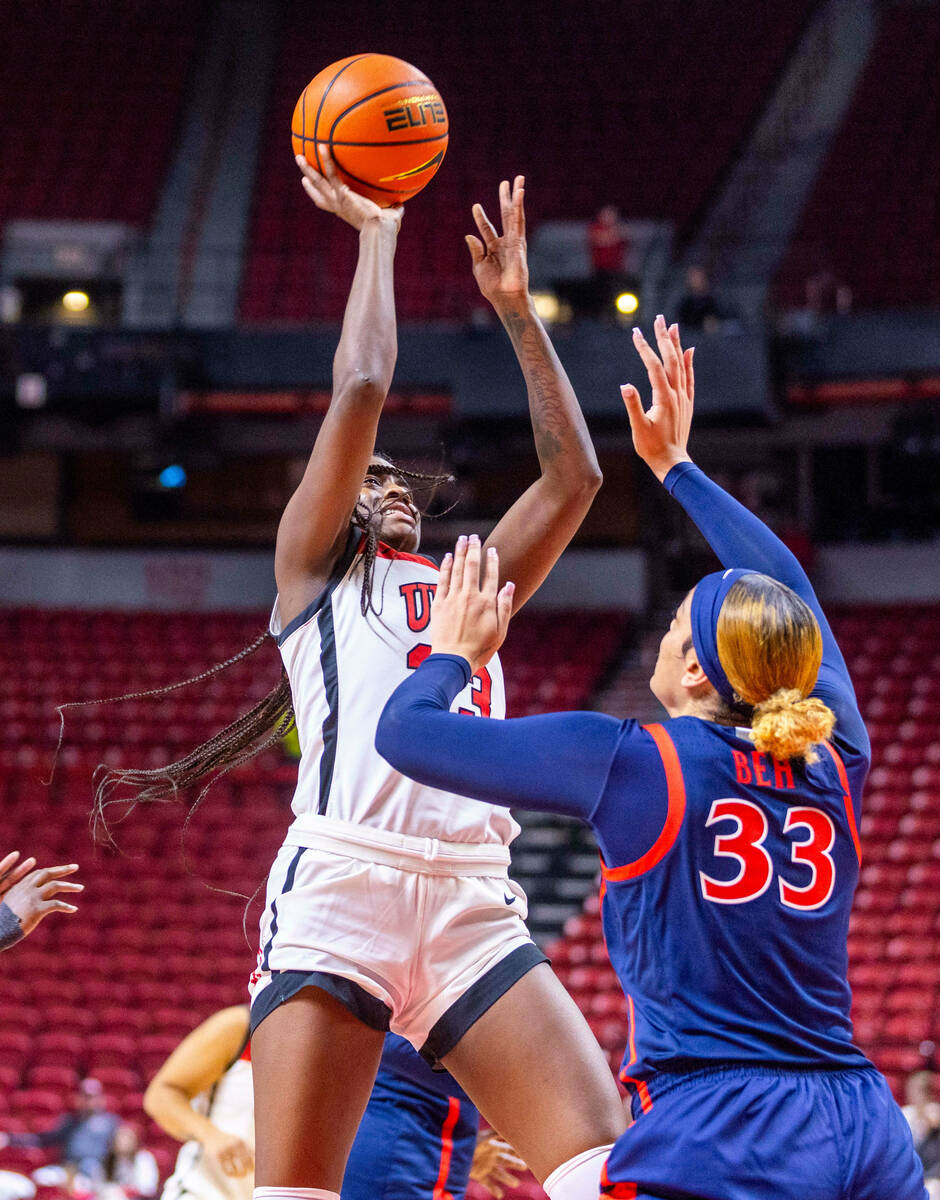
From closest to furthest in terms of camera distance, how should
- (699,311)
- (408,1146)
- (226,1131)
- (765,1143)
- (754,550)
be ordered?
(765,1143), (754,550), (408,1146), (226,1131), (699,311)

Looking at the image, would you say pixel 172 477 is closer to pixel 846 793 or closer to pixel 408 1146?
pixel 408 1146

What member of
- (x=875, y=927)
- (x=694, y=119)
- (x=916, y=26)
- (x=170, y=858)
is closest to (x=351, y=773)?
(x=875, y=927)

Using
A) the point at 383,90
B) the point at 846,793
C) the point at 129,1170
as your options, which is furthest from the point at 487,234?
the point at 129,1170

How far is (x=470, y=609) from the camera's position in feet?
7.45

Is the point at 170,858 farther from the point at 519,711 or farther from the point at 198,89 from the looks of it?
the point at 198,89

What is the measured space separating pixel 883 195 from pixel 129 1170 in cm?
1123

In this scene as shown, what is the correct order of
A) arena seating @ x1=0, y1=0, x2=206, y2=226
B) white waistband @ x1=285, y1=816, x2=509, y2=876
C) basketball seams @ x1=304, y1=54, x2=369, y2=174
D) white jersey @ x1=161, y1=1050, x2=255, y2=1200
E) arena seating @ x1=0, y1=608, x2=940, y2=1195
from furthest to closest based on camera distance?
arena seating @ x1=0, y1=0, x2=206, y2=226 → arena seating @ x1=0, y1=608, x2=940, y2=1195 → white jersey @ x1=161, y1=1050, x2=255, y2=1200 → basketball seams @ x1=304, y1=54, x2=369, y2=174 → white waistband @ x1=285, y1=816, x2=509, y2=876

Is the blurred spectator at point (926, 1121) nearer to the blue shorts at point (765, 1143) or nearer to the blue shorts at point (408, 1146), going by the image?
the blue shorts at point (408, 1146)

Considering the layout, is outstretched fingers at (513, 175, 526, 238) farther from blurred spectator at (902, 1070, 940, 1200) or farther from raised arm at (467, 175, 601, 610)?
blurred spectator at (902, 1070, 940, 1200)

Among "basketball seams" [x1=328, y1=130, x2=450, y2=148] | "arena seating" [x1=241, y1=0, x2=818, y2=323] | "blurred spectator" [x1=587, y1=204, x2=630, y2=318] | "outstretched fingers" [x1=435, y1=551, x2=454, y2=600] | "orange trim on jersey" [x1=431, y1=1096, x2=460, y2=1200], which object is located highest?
"arena seating" [x1=241, y1=0, x2=818, y2=323]

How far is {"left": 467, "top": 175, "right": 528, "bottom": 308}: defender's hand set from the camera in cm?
320

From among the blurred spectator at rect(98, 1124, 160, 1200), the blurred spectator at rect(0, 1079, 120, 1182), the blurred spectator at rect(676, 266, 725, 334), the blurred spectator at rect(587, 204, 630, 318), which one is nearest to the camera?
the blurred spectator at rect(98, 1124, 160, 1200)

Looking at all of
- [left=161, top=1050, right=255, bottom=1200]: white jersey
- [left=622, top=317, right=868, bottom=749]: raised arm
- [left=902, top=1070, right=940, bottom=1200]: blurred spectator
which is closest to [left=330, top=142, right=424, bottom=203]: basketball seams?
[left=622, top=317, right=868, bottom=749]: raised arm

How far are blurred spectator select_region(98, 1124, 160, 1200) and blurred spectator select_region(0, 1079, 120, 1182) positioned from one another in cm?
6
